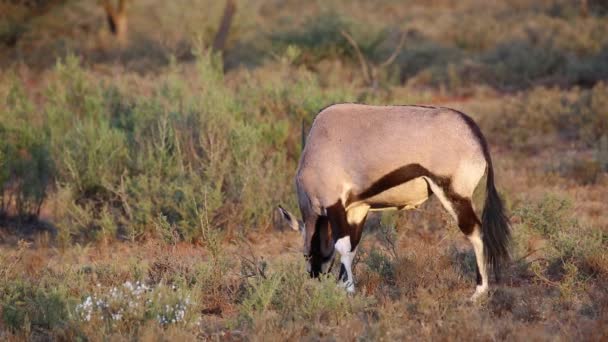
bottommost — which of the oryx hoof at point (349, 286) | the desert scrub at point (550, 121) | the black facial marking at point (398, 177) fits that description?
the desert scrub at point (550, 121)

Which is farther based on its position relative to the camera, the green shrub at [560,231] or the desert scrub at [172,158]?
the desert scrub at [172,158]

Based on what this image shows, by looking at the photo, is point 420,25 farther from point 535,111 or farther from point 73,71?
point 73,71

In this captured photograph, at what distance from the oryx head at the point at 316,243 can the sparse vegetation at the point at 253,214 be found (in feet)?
0.70

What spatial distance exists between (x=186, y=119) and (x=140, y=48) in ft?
40.8

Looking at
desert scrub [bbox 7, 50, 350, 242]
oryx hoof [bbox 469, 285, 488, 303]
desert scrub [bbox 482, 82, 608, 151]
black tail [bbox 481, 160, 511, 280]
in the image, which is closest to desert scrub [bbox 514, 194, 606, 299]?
black tail [bbox 481, 160, 511, 280]

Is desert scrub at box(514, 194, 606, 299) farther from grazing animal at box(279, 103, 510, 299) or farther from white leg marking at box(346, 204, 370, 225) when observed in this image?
white leg marking at box(346, 204, 370, 225)

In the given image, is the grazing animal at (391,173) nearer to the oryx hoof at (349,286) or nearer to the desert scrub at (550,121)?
the oryx hoof at (349,286)

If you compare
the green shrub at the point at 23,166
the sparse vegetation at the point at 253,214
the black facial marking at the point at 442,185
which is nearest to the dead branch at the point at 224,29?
the sparse vegetation at the point at 253,214

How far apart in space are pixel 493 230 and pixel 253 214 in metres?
3.23

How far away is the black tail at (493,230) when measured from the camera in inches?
223

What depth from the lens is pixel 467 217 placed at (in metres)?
5.49

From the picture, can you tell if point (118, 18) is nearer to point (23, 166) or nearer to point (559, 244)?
point (23, 166)

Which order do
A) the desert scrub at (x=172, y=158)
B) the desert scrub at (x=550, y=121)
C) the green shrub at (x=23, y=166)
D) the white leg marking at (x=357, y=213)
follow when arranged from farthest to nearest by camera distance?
the desert scrub at (x=550, y=121)
the green shrub at (x=23, y=166)
the desert scrub at (x=172, y=158)
the white leg marking at (x=357, y=213)

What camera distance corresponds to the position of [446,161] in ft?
17.8
